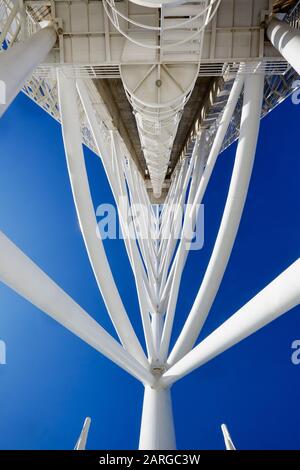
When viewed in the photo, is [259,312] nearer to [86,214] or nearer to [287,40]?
[86,214]

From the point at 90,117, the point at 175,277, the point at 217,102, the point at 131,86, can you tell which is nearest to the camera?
the point at 131,86

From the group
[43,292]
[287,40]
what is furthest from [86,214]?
[287,40]

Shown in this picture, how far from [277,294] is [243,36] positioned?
22.5ft

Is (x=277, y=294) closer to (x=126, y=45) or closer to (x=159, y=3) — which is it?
(x=159, y=3)

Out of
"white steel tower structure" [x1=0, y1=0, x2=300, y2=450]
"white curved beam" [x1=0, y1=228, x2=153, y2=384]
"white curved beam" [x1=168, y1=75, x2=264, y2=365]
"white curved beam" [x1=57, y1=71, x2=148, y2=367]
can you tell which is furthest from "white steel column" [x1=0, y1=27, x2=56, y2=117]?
"white curved beam" [x1=168, y1=75, x2=264, y2=365]

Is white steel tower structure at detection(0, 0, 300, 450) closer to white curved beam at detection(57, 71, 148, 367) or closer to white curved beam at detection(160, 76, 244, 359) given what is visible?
white curved beam at detection(57, 71, 148, 367)

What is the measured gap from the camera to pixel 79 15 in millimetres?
8297

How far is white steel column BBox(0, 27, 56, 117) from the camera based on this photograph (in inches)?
202

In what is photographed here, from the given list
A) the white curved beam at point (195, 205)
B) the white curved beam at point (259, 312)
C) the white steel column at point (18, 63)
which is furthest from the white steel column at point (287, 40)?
the white steel column at point (18, 63)

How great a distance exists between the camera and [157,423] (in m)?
9.41

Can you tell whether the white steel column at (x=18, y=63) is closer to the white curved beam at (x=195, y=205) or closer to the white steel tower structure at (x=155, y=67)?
the white steel tower structure at (x=155, y=67)

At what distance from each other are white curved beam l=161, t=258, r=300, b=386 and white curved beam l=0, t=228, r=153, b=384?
78.2 inches
